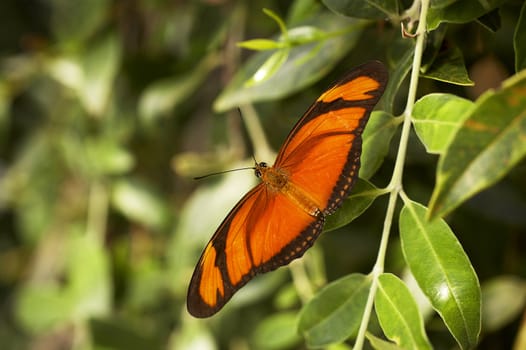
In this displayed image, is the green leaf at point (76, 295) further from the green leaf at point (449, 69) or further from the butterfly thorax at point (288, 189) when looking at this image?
the green leaf at point (449, 69)

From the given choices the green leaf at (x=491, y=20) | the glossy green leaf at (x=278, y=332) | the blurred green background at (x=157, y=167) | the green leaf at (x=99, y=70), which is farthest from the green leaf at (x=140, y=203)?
the green leaf at (x=491, y=20)

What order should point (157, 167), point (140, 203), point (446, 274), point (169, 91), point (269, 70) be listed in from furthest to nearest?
point (157, 167)
point (140, 203)
point (169, 91)
point (269, 70)
point (446, 274)

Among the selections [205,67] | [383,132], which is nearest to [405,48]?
[383,132]

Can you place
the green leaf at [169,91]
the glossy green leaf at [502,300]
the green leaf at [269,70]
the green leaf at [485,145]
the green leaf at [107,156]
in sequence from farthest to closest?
the green leaf at [107,156], the green leaf at [169,91], the glossy green leaf at [502,300], the green leaf at [269,70], the green leaf at [485,145]

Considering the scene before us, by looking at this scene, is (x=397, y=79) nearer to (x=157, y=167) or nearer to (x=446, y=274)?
(x=446, y=274)

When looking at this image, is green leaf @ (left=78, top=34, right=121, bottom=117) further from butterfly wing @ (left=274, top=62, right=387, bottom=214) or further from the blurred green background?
butterfly wing @ (left=274, top=62, right=387, bottom=214)

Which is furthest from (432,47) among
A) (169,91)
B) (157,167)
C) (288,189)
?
(157,167)
